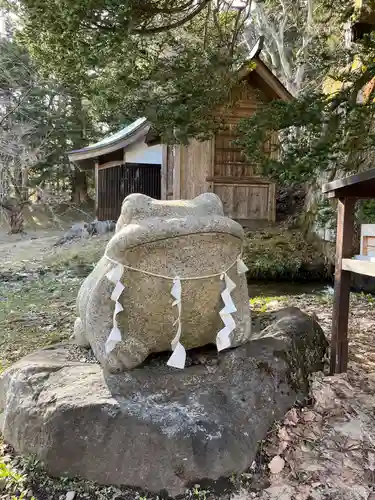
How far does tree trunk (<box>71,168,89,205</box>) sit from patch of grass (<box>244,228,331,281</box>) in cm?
1377

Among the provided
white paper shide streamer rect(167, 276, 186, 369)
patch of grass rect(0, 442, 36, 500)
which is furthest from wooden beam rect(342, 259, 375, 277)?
patch of grass rect(0, 442, 36, 500)

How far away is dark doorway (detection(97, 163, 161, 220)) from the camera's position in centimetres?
1273

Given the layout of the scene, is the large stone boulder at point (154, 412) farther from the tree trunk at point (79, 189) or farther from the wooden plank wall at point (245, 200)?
the tree trunk at point (79, 189)

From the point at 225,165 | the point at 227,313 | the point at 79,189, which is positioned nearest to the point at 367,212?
the point at 225,165

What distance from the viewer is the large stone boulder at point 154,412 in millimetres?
1990

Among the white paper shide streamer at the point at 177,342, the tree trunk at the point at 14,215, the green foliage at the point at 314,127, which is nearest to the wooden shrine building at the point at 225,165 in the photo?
the green foliage at the point at 314,127

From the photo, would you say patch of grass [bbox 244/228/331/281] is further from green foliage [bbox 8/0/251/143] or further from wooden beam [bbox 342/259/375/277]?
wooden beam [bbox 342/259/375/277]

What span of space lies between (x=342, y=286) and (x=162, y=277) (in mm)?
1487

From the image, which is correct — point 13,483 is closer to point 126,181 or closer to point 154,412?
point 154,412

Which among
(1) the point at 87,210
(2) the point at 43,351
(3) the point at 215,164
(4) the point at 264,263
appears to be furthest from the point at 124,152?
(2) the point at 43,351

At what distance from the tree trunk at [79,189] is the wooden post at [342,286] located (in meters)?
19.6

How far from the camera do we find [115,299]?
87.6 inches

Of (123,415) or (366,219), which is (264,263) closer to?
(366,219)

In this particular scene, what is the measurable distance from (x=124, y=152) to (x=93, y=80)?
7490 mm
